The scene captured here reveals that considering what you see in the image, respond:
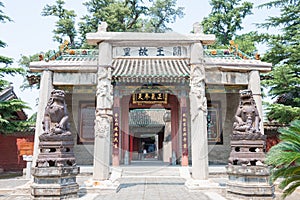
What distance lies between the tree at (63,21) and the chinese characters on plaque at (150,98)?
10.3m

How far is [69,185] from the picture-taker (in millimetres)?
5488

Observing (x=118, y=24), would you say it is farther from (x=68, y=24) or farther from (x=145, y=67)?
(x=145, y=67)

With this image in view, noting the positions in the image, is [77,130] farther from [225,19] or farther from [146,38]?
[225,19]

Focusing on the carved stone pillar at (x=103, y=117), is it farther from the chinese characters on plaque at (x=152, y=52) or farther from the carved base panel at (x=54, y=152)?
the chinese characters on plaque at (x=152, y=52)

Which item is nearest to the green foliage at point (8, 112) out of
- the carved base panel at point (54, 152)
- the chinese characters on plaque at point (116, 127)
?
the chinese characters on plaque at point (116, 127)

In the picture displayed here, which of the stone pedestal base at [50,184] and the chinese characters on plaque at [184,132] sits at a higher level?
the chinese characters on plaque at [184,132]

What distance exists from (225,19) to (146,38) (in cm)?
1444

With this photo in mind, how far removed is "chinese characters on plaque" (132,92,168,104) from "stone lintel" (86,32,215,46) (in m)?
5.73

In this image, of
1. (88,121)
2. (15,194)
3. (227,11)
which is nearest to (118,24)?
(227,11)

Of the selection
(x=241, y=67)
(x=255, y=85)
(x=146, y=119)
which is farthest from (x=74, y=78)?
(x=146, y=119)

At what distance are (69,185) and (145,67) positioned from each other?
23.1 ft

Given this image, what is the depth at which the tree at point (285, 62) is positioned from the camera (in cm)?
949

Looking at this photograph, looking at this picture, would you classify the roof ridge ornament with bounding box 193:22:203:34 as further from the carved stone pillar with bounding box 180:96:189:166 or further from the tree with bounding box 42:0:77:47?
the tree with bounding box 42:0:77:47

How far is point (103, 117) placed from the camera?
6.60 meters
